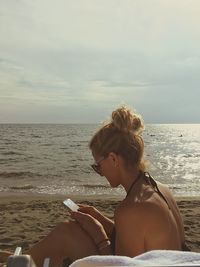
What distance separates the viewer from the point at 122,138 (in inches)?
101

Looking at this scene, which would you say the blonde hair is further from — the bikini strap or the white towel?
the white towel

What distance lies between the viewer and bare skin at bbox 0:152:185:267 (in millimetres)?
2398

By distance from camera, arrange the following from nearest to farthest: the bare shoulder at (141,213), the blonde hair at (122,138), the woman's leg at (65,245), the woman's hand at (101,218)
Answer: the bare shoulder at (141,213), the blonde hair at (122,138), the woman's leg at (65,245), the woman's hand at (101,218)

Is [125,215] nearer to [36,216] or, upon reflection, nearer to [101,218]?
[101,218]

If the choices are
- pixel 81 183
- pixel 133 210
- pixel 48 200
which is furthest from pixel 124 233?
pixel 81 183

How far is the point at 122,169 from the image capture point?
265 cm

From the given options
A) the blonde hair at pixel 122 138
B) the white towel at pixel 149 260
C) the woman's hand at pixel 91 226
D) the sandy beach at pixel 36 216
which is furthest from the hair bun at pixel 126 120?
the sandy beach at pixel 36 216

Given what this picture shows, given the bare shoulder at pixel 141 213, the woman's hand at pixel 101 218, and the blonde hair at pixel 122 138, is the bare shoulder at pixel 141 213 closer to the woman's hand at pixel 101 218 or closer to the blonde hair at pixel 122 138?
the blonde hair at pixel 122 138

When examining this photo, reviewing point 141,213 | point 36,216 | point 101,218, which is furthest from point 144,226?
point 36,216

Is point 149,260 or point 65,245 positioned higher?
point 149,260

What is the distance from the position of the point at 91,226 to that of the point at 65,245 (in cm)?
20

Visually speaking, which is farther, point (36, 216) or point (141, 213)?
point (36, 216)

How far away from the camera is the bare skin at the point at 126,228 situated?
240 centimetres

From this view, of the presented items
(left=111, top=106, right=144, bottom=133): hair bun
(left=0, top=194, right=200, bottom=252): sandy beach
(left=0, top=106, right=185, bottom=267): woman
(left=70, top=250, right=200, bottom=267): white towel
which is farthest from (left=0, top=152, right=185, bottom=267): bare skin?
(left=0, top=194, right=200, bottom=252): sandy beach
